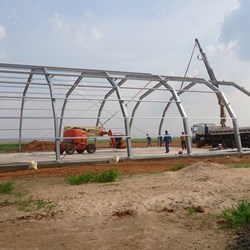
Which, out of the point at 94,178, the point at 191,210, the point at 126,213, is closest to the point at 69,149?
the point at 94,178

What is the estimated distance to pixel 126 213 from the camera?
26.0 feet

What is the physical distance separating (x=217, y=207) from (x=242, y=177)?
12.9 feet

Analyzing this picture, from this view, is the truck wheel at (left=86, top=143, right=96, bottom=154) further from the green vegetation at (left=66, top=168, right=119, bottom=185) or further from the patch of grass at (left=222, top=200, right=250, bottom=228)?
the patch of grass at (left=222, top=200, right=250, bottom=228)

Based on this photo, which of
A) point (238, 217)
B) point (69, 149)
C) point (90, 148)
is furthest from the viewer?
point (90, 148)

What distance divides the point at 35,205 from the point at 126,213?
7.94 feet

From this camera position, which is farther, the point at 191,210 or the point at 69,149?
the point at 69,149

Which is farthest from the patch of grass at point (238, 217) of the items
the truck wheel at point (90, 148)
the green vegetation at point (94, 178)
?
the truck wheel at point (90, 148)

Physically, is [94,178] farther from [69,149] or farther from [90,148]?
[90,148]

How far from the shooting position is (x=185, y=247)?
566 cm

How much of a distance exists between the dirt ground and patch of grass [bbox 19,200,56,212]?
0.03m

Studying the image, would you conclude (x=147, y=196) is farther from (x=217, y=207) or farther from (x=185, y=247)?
(x=185, y=247)

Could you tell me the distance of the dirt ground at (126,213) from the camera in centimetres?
604

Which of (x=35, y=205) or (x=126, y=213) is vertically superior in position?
(x=35, y=205)

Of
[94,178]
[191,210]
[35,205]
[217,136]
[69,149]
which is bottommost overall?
[191,210]
